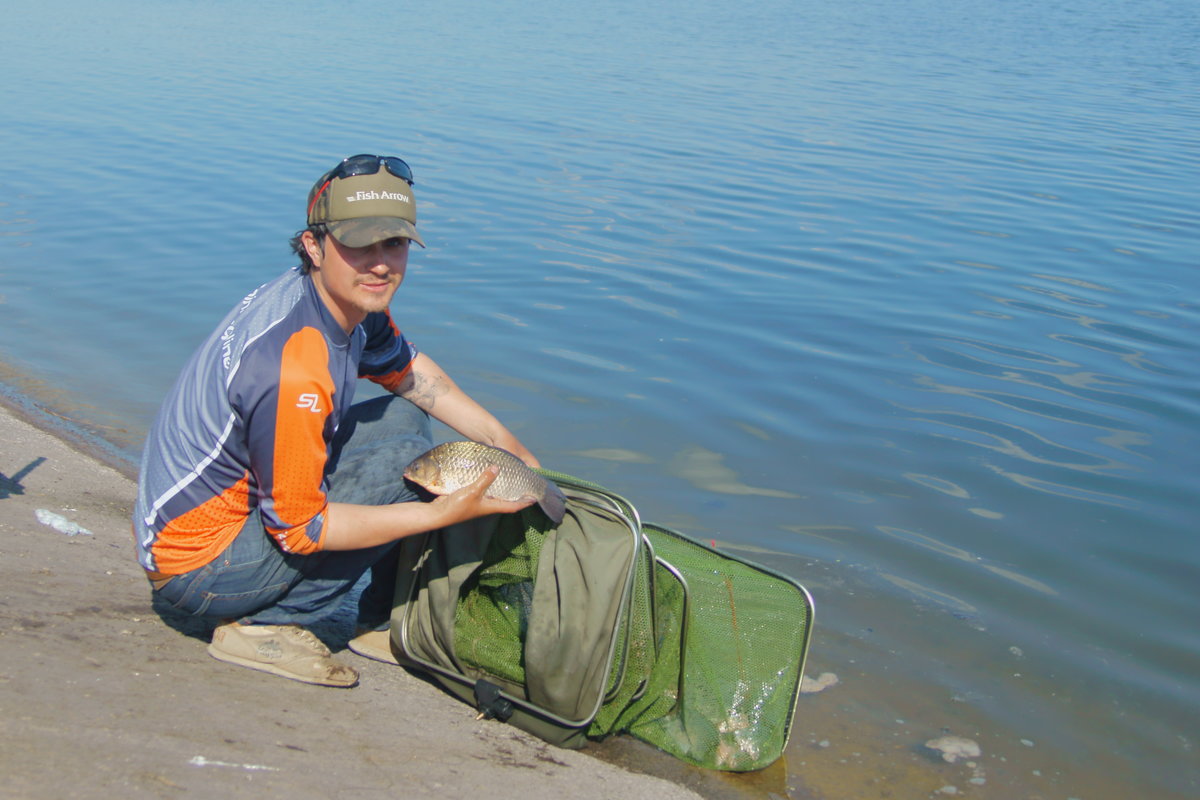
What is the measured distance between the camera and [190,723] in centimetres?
329

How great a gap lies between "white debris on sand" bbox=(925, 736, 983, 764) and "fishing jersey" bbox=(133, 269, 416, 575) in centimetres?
268

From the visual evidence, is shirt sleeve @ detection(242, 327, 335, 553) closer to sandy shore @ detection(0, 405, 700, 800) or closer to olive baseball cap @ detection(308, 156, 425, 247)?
olive baseball cap @ detection(308, 156, 425, 247)

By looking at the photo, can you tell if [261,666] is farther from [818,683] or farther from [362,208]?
[818,683]

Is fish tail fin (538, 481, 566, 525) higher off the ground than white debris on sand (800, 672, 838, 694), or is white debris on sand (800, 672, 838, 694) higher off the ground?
fish tail fin (538, 481, 566, 525)

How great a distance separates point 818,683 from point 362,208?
2.88m

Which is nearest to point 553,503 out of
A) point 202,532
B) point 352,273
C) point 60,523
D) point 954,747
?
point 352,273

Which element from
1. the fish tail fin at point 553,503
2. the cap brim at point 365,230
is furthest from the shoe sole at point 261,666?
the cap brim at point 365,230

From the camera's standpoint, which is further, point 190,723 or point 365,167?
point 365,167

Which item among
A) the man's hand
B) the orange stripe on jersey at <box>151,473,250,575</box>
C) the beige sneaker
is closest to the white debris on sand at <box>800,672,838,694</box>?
the man's hand

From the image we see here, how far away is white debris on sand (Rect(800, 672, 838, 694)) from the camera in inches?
193

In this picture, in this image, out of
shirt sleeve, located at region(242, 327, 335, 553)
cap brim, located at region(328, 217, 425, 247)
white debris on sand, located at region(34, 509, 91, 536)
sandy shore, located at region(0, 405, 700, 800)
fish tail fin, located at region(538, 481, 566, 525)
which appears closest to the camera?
sandy shore, located at region(0, 405, 700, 800)

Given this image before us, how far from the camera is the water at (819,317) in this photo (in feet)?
17.1

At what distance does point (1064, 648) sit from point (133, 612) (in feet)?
13.4

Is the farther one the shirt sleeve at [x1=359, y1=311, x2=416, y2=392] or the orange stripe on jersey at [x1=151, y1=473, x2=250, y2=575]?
the shirt sleeve at [x1=359, y1=311, x2=416, y2=392]
